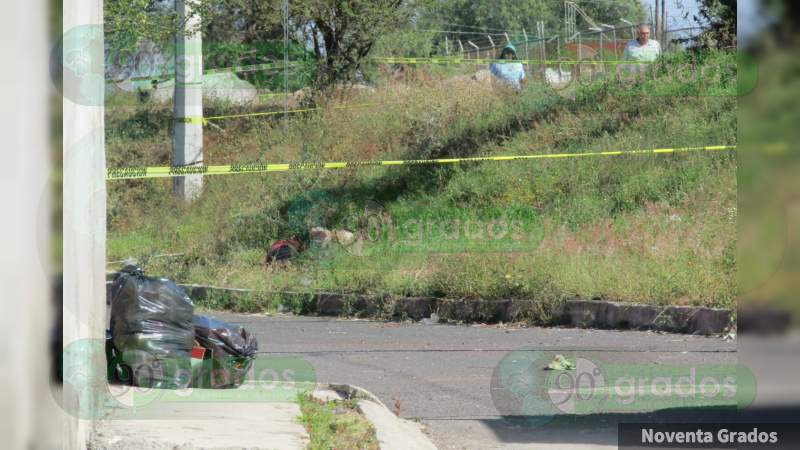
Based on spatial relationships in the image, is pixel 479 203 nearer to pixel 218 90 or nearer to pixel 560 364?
pixel 560 364

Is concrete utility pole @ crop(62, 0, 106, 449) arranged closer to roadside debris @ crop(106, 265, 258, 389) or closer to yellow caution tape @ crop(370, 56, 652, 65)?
roadside debris @ crop(106, 265, 258, 389)

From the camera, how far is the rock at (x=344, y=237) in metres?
14.1

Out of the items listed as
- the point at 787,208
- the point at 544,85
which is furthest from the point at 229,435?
the point at 544,85

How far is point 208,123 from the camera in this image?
21562 mm

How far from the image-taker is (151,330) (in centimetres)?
608

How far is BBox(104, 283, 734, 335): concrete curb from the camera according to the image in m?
9.53

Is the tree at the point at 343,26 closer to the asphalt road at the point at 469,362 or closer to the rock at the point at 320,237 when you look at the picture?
the rock at the point at 320,237

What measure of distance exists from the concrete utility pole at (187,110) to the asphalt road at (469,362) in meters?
7.02

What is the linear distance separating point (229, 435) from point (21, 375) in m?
3.83

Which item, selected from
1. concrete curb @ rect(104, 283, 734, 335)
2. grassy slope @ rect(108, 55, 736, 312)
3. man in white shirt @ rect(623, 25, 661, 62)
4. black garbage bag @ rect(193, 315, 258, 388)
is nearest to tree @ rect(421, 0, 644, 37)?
grassy slope @ rect(108, 55, 736, 312)

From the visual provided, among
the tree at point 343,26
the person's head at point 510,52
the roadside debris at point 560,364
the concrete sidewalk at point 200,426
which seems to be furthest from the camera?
the tree at point 343,26

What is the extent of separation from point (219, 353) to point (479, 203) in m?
8.56

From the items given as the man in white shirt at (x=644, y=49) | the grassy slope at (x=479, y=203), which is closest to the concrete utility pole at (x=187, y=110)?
the grassy slope at (x=479, y=203)

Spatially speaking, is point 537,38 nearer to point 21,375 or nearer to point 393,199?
point 393,199
